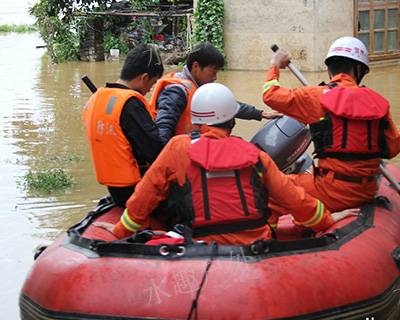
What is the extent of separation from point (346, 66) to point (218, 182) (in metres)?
1.50

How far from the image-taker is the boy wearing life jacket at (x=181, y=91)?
214 inches

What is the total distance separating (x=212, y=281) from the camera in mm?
3977

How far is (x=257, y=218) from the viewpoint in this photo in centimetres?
434

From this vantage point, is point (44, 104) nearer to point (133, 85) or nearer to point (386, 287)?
point (133, 85)

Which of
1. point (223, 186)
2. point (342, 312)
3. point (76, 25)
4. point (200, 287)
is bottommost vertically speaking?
point (342, 312)

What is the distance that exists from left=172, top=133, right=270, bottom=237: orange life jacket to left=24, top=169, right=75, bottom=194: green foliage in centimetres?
459

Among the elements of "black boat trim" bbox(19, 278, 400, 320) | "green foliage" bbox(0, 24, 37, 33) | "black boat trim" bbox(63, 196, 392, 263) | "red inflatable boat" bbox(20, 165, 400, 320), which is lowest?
"black boat trim" bbox(19, 278, 400, 320)

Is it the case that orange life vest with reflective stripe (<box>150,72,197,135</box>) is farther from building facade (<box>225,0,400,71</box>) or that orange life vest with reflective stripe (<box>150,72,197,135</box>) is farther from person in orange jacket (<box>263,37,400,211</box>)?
building facade (<box>225,0,400,71</box>)

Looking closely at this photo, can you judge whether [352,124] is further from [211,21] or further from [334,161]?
[211,21]

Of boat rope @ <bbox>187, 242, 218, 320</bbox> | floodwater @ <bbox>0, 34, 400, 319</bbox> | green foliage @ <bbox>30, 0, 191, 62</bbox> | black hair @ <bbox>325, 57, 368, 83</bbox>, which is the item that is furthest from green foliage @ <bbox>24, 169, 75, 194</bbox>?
green foliage @ <bbox>30, 0, 191, 62</bbox>

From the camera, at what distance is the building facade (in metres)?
17.4

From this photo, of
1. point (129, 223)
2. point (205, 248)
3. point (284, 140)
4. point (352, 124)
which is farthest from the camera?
point (284, 140)

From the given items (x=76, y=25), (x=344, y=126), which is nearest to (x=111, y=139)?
(x=344, y=126)

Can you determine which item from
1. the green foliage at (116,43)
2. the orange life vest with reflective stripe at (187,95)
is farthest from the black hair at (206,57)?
the green foliage at (116,43)
